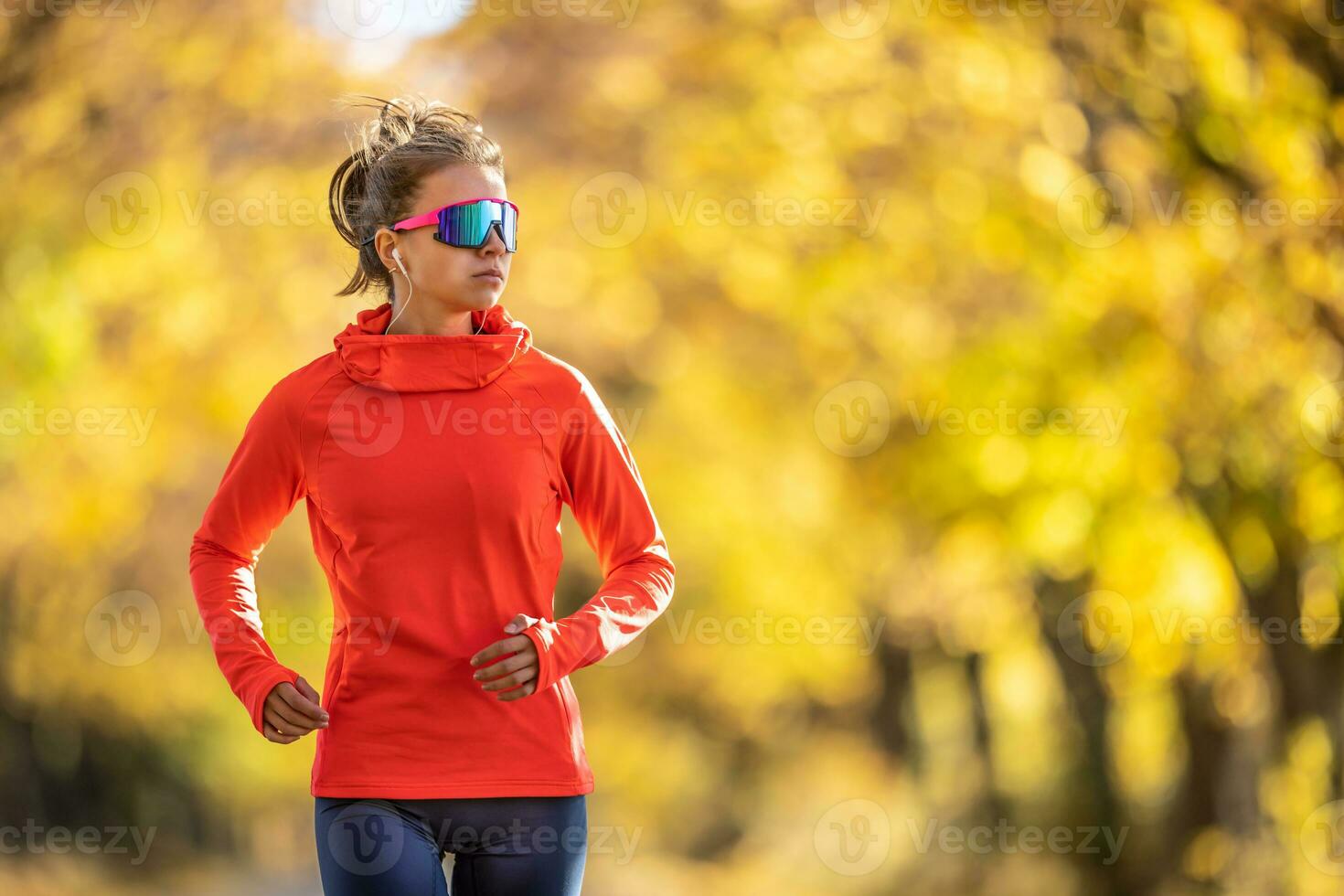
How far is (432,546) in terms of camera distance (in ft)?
6.49

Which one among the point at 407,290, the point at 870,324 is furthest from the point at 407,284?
the point at 870,324

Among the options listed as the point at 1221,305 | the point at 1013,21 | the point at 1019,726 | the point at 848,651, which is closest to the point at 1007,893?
the point at 848,651

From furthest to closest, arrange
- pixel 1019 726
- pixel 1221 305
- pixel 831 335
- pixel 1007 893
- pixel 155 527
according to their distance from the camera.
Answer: pixel 1019 726, pixel 155 527, pixel 1007 893, pixel 831 335, pixel 1221 305

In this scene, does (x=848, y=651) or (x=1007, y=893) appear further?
(x=848, y=651)

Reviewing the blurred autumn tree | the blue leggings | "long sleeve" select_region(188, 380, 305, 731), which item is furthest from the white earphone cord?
the blurred autumn tree

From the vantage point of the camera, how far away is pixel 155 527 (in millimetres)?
10445

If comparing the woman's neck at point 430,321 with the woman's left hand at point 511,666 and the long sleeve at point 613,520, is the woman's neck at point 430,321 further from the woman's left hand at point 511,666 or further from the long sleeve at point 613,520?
the woman's left hand at point 511,666

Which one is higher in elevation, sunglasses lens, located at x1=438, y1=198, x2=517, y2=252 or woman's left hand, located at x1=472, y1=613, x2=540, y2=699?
sunglasses lens, located at x1=438, y1=198, x2=517, y2=252

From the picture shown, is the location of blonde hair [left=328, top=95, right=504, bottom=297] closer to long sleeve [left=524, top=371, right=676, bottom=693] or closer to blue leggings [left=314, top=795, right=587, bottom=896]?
long sleeve [left=524, top=371, right=676, bottom=693]

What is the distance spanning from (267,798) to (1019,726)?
6.27 metres

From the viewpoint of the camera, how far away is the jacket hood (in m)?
2.05

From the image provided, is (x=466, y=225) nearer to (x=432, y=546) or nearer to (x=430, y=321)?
(x=430, y=321)

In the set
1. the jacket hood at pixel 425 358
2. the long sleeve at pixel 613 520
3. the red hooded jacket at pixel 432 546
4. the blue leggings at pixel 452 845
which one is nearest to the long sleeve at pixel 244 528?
the red hooded jacket at pixel 432 546

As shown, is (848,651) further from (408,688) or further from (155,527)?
(408,688)
